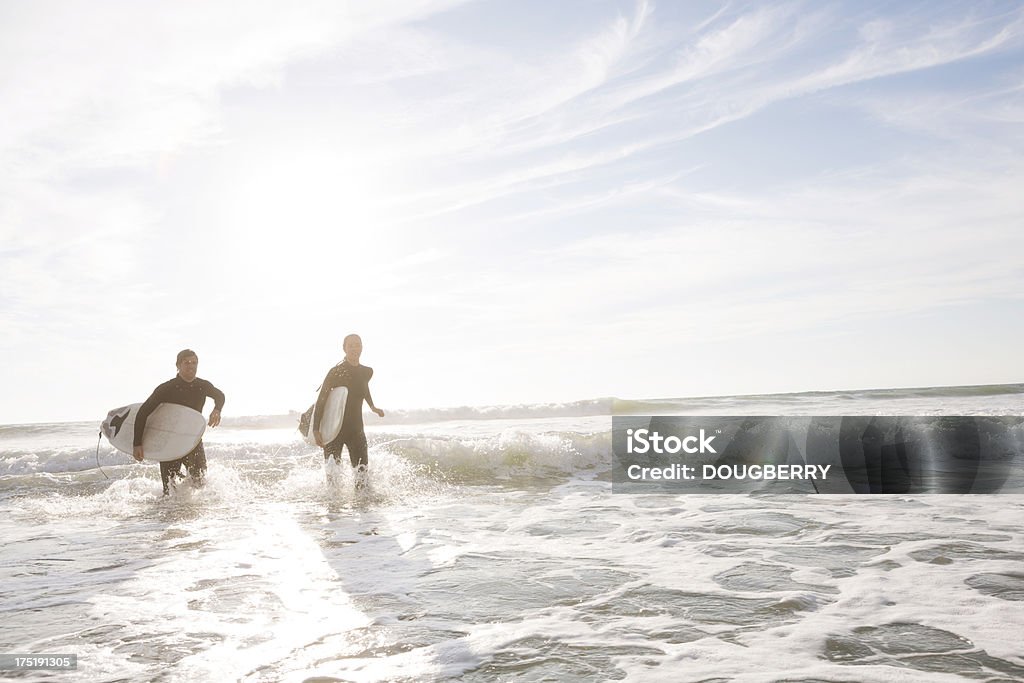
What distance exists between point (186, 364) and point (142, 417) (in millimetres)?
795

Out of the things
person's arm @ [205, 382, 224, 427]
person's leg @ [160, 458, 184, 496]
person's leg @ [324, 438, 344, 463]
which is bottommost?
person's leg @ [160, 458, 184, 496]

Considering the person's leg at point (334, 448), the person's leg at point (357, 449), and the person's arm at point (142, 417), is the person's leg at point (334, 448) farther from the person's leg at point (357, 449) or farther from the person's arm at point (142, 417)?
the person's arm at point (142, 417)

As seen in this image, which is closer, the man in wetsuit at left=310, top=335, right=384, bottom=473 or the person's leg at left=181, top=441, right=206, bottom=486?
the person's leg at left=181, top=441, right=206, bottom=486

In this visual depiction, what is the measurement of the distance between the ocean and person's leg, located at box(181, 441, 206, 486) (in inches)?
13.3

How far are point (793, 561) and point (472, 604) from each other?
8.87ft

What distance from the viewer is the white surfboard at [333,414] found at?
9.16 m

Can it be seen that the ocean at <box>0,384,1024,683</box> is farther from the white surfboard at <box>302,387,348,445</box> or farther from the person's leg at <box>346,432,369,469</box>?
the white surfboard at <box>302,387,348,445</box>

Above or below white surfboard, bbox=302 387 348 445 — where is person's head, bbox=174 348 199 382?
above

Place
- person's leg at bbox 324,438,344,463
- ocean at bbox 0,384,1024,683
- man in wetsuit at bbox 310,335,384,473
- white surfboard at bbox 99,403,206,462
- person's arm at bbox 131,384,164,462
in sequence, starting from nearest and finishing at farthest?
ocean at bbox 0,384,1024,683, person's arm at bbox 131,384,164,462, white surfboard at bbox 99,403,206,462, man in wetsuit at bbox 310,335,384,473, person's leg at bbox 324,438,344,463

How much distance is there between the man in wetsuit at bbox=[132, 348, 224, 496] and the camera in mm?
8453

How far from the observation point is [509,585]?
5.12m

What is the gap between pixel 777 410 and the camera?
2405cm

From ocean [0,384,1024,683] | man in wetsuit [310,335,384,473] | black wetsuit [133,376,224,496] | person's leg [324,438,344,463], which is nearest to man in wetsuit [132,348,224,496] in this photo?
black wetsuit [133,376,224,496]

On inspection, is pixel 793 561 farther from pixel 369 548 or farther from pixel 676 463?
pixel 676 463
